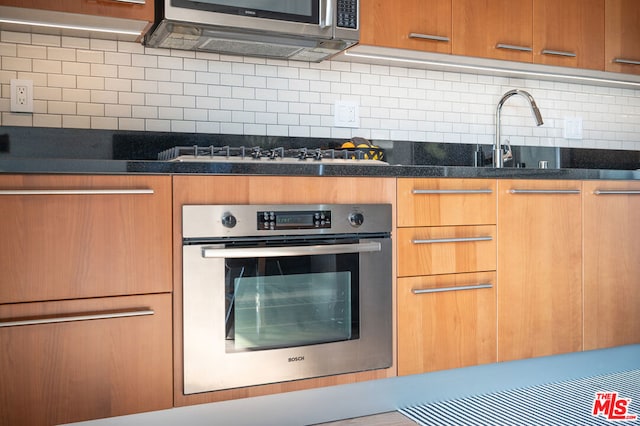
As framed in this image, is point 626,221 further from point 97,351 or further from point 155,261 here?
point 97,351

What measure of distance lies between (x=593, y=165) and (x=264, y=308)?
237 cm

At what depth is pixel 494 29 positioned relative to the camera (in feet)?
9.74

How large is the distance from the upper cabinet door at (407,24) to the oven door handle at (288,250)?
0.96 meters

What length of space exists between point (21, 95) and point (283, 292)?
1274 millimetres

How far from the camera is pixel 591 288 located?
9.05 ft

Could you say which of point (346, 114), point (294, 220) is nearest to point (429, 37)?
point (346, 114)

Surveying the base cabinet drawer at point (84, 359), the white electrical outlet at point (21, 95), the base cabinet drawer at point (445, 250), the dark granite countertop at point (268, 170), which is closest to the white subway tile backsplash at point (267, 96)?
the white electrical outlet at point (21, 95)

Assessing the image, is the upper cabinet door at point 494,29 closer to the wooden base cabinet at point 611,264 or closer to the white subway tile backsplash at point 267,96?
the white subway tile backsplash at point 267,96

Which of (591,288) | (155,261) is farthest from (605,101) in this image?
(155,261)

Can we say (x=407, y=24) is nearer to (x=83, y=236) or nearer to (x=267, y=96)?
(x=267, y=96)

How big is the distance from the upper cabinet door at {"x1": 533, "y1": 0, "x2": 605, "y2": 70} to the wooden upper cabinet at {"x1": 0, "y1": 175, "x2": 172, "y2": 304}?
206 centimetres

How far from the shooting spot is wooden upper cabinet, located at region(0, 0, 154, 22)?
7.00 ft

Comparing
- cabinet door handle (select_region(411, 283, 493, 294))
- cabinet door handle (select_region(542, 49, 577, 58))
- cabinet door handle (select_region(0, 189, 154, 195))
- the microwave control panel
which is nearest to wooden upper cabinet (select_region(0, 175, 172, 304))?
cabinet door handle (select_region(0, 189, 154, 195))

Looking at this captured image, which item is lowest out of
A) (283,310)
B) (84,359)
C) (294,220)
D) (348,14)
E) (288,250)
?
(84,359)
